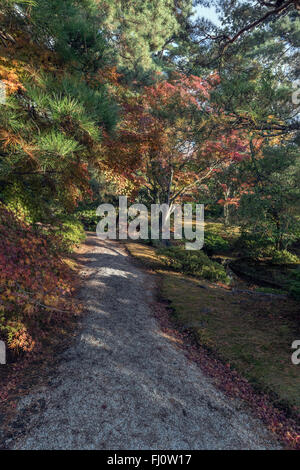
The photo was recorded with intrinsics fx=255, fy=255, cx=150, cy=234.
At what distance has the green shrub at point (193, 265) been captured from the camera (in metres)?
9.78

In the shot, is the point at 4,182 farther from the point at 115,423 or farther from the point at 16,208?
the point at 115,423

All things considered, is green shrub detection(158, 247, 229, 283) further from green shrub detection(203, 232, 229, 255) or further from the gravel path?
the gravel path

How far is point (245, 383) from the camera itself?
13.9 feet

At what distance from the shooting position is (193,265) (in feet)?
32.5

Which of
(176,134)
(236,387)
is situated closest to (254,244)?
(176,134)

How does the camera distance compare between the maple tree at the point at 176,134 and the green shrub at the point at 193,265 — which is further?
Result: the green shrub at the point at 193,265

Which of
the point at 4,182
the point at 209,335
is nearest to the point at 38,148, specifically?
the point at 4,182

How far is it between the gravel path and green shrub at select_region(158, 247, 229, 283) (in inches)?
184

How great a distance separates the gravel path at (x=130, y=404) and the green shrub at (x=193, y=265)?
4.67m

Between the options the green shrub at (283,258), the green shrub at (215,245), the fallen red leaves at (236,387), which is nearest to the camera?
the fallen red leaves at (236,387)

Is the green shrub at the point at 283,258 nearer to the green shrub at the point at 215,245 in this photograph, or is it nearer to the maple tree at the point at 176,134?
the green shrub at the point at 215,245

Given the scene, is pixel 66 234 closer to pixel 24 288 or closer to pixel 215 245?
pixel 24 288

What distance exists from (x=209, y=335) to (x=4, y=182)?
5585 mm

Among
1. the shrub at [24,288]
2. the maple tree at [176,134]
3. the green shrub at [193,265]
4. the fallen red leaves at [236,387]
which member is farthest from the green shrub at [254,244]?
the shrub at [24,288]
